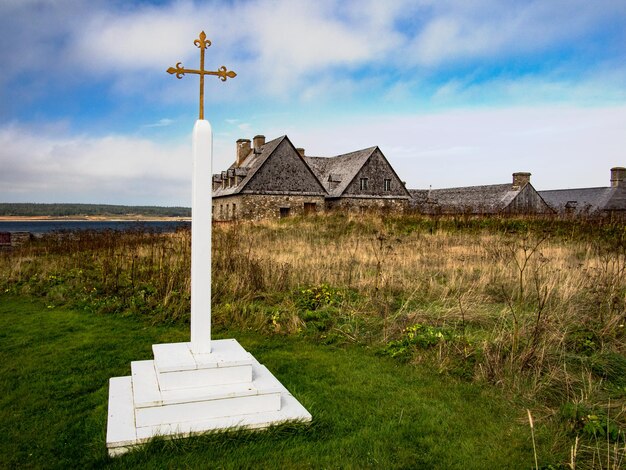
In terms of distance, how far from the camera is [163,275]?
9.56 metres

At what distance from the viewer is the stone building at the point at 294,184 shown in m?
33.9

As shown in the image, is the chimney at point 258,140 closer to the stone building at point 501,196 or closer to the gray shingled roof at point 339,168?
the gray shingled roof at point 339,168

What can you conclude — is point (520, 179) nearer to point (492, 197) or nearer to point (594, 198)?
point (492, 197)

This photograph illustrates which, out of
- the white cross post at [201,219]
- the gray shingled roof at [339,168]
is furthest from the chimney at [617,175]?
the white cross post at [201,219]

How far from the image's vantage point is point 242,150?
40.1 m

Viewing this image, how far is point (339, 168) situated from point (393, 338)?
33506mm

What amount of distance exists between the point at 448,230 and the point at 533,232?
3028 millimetres

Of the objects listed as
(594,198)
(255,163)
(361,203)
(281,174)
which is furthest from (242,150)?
(594,198)

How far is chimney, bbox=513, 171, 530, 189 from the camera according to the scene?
1535 inches

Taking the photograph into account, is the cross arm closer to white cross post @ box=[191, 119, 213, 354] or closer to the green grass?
white cross post @ box=[191, 119, 213, 354]

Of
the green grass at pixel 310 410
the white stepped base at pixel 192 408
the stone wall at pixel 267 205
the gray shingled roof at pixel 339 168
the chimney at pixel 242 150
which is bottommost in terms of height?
the green grass at pixel 310 410

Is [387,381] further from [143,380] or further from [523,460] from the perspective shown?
[143,380]

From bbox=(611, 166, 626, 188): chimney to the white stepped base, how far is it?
48.8 meters

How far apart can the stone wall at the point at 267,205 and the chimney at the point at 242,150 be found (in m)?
4.79
